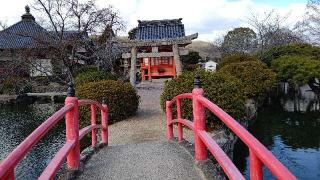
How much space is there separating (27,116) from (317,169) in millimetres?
12897

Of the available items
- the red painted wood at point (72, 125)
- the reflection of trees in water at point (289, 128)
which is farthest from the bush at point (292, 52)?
the red painted wood at point (72, 125)

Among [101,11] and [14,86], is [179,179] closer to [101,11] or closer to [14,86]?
[101,11]

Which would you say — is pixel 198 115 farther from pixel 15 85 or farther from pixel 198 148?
pixel 15 85

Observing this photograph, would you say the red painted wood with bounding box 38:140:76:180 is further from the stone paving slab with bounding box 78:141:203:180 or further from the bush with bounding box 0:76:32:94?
the bush with bounding box 0:76:32:94

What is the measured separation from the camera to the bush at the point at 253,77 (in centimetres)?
1761

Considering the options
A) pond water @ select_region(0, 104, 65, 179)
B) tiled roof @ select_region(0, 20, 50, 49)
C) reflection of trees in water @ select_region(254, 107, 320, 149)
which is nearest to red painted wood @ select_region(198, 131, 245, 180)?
pond water @ select_region(0, 104, 65, 179)

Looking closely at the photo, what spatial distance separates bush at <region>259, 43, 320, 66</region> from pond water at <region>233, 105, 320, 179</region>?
4628mm

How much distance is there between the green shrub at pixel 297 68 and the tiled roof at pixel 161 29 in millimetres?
5873

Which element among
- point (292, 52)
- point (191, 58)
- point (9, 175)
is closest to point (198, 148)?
point (9, 175)

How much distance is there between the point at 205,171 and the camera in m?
4.55

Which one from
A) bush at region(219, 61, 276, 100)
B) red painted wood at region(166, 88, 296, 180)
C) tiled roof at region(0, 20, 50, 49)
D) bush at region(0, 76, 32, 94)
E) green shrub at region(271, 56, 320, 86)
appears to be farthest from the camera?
tiled roof at region(0, 20, 50, 49)

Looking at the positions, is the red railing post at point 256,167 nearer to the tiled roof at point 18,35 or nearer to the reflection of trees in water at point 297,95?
the reflection of trees in water at point 297,95

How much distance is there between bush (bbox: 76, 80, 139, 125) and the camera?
11008 millimetres

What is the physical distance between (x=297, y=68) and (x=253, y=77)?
3.98 m
